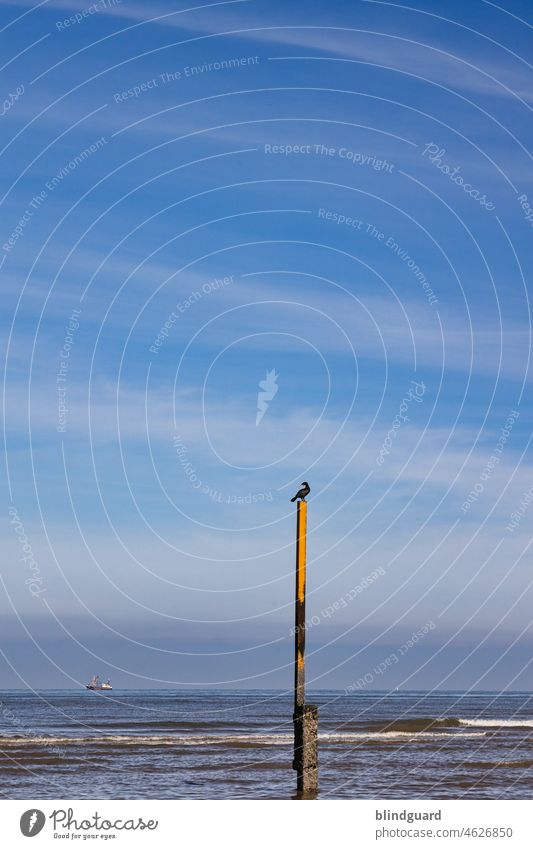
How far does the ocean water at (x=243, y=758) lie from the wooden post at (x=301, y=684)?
5.65 meters

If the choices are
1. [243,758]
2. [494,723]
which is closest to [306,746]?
[243,758]

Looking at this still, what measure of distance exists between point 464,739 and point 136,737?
774 inches

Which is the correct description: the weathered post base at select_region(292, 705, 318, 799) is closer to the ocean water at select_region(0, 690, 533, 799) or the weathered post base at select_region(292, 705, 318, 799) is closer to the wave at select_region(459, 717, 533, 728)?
the ocean water at select_region(0, 690, 533, 799)

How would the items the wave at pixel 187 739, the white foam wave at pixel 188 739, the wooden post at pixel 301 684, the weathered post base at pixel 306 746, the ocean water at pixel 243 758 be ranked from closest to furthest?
1. the wooden post at pixel 301 684
2. the weathered post base at pixel 306 746
3. the ocean water at pixel 243 758
4. the wave at pixel 187 739
5. the white foam wave at pixel 188 739

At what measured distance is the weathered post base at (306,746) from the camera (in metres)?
25.2

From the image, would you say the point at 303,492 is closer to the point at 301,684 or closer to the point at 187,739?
the point at 301,684
